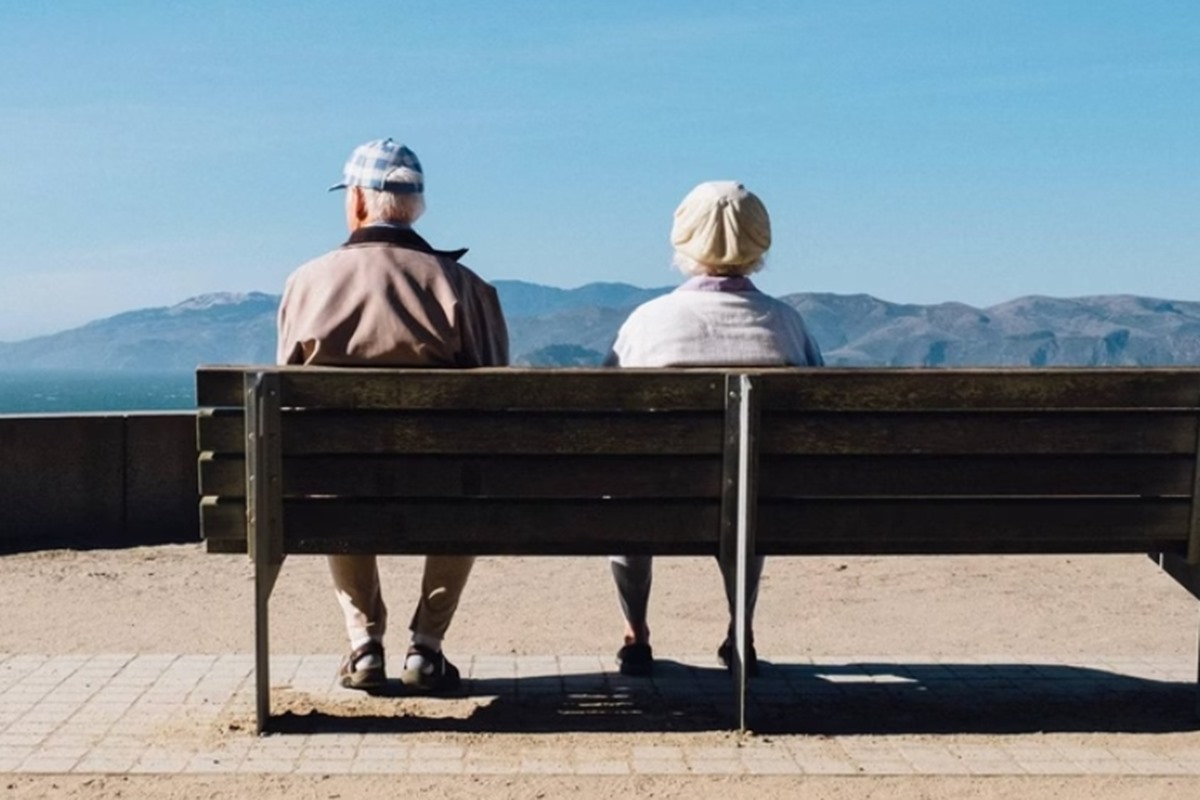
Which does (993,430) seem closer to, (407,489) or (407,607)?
(407,489)

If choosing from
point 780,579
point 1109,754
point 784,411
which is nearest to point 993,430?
point 784,411

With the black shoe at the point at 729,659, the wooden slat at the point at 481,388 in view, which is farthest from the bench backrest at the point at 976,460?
the black shoe at the point at 729,659

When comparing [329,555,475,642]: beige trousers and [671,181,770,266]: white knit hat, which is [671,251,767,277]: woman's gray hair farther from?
[329,555,475,642]: beige trousers

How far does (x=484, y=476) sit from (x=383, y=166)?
48.9 inches

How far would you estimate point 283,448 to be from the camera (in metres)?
4.52

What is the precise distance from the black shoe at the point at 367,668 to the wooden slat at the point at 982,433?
62.1 inches

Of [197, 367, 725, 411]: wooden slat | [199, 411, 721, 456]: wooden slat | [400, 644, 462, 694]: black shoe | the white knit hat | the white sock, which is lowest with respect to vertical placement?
[400, 644, 462, 694]: black shoe

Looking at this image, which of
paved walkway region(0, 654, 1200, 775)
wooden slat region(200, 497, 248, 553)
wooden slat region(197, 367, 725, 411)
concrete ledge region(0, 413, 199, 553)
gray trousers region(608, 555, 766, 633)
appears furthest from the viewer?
concrete ledge region(0, 413, 199, 553)

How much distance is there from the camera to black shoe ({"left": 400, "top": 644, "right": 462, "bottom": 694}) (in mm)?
5137

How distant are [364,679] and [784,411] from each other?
175 centimetres

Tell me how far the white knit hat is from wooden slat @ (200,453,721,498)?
35.8 inches

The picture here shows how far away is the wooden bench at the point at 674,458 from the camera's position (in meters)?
4.52

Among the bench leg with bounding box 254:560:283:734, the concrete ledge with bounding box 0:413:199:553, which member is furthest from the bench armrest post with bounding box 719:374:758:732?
Answer: the concrete ledge with bounding box 0:413:199:553

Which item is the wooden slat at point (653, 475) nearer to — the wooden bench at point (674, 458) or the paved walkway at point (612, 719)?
the wooden bench at point (674, 458)
